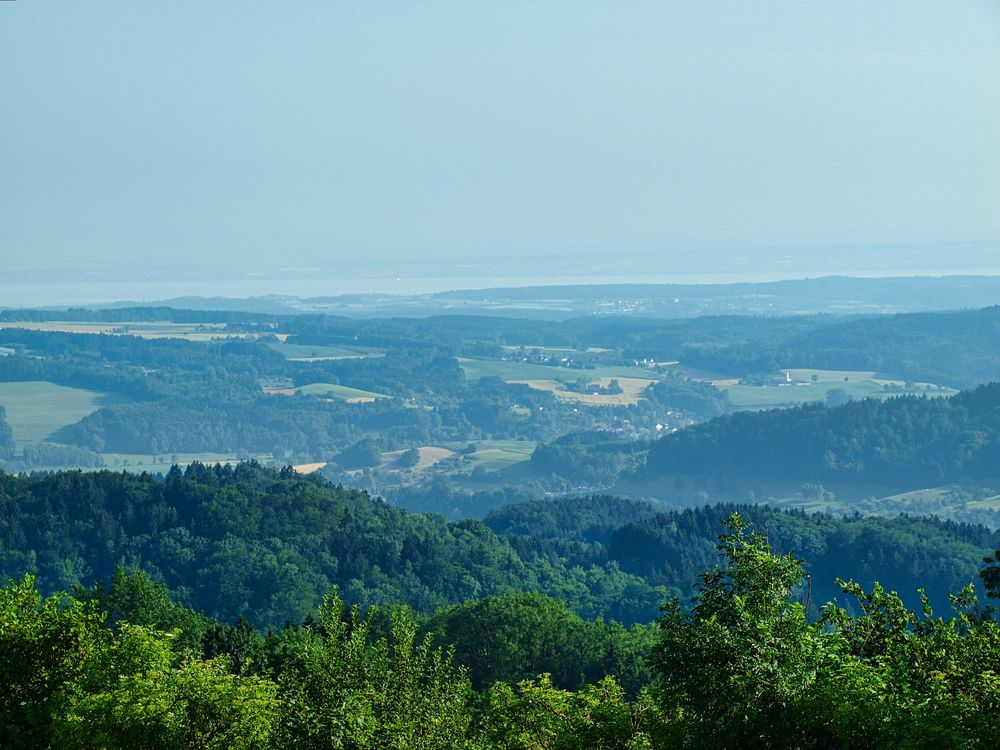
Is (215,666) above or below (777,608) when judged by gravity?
below

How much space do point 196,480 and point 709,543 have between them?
56087 millimetres

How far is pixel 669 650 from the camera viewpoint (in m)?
24.9

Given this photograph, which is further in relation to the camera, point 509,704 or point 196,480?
point 196,480

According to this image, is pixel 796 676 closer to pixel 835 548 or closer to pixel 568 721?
pixel 568 721

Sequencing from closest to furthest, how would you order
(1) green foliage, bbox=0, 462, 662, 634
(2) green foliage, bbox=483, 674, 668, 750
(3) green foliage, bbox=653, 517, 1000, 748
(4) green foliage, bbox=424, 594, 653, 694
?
1. (3) green foliage, bbox=653, 517, 1000, 748
2. (2) green foliage, bbox=483, 674, 668, 750
3. (4) green foliage, bbox=424, 594, 653, 694
4. (1) green foliage, bbox=0, 462, 662, 634

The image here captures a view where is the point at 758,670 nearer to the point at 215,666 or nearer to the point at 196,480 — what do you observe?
the point at 215,666

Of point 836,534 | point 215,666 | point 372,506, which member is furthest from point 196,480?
point 215,666

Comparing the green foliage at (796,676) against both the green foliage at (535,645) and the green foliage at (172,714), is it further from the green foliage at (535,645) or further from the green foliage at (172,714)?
the green foliage at (535,645)

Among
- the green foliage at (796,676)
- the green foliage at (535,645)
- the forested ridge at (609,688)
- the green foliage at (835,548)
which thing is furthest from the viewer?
the green foliage at (835,548)

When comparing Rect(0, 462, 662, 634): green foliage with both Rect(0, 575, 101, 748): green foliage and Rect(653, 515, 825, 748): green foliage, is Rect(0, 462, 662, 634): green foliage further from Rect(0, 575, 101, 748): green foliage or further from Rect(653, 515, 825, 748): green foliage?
Rect(653, 515, 825, 748): green foliage

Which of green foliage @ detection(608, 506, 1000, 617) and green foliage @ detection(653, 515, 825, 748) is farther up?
green foliage @ detection(653, 515, 825, 748)

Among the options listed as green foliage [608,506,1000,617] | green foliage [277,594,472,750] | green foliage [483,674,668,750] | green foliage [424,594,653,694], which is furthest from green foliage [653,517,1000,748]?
green foliage [608,506,1000,617]

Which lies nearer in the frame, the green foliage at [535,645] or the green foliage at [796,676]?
the green foliage at [796,676]

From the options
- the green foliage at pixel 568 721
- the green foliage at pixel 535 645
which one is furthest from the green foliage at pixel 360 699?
the green foliage at pixel 535 645
